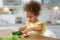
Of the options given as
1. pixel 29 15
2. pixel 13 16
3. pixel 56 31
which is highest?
pixel 29 15

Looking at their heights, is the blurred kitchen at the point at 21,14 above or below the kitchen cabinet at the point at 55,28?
above

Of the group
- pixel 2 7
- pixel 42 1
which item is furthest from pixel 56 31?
pixel 2 7

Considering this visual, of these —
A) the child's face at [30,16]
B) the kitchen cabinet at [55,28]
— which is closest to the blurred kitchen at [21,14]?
the kitchen cabinet at [55,28]

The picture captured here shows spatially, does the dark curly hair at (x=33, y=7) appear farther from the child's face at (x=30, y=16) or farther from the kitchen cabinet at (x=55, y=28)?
the kitchen cabinet at (x=55, y=28)

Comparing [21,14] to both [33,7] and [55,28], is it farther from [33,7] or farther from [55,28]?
[33,7]

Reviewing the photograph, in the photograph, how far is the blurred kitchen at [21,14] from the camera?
3830 mm

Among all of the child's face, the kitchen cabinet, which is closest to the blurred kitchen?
the kitchen cabinet

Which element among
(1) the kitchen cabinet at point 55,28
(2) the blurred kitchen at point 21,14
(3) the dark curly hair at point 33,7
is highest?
(3) the dark curly hair at point 33,7

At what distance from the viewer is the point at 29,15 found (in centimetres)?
220

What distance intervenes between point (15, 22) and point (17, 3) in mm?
470

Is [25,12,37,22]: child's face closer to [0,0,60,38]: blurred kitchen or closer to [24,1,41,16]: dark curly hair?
[24,1,41,16]: dark curly hair

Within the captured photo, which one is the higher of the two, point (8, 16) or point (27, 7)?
point (27, 7)

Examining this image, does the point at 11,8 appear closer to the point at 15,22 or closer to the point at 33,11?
the point at 15,22

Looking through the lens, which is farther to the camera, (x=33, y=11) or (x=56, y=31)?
(x=56, y=31)
